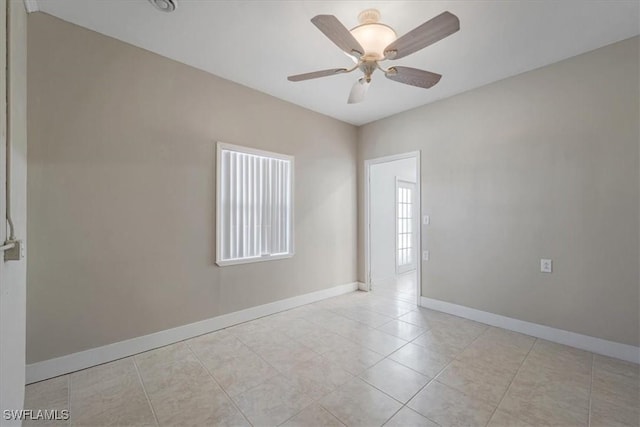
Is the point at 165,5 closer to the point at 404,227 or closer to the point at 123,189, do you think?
the point at 123,189

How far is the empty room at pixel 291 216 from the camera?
5.91ft

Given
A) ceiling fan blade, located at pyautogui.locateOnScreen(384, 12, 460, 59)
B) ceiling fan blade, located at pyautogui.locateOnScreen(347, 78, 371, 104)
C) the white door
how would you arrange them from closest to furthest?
1. ceiling fan blade, located at pyautogui.locateOnScreen(384, 12, 460, 59)
2. ceiling fan blade, located at pyautogui.locateOnScreen(347, 78, 371, 104)
3. the white door

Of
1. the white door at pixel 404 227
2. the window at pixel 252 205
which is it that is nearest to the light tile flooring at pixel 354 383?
the window at pixel 252 205

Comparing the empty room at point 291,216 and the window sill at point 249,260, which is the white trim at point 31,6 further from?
the window sill at point 249,260

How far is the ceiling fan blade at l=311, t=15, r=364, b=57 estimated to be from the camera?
149cm

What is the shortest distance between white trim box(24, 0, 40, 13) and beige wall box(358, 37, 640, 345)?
3.87 metres

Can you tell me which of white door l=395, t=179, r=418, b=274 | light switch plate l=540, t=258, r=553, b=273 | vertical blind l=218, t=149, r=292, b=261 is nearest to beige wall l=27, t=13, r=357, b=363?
vertical blind l=218, t=149, r=292, b=261

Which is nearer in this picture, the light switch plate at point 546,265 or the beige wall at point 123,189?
the beige wall at point 123,189

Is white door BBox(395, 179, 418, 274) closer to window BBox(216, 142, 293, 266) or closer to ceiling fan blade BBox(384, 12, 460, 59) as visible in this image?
window BBox(216, 142, 293, 266)

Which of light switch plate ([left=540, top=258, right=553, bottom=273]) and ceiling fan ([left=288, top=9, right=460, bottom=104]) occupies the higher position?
ceiling fan ([left=288, top=9, right=460, bottom=104])

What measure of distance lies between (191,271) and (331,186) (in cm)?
228

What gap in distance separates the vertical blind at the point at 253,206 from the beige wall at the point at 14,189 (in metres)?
1.48

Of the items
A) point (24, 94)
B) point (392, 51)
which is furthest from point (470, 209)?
point (24, 94)

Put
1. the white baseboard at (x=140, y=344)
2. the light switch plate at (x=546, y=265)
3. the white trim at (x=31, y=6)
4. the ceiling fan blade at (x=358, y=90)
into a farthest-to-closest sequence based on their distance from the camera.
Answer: the light switch plate at (x=546, y=265)
the ceiling fan blade at (x=358, y=90)
the white baseboard at (x=140, y=344)
the white trim at (x=31, y=6)
